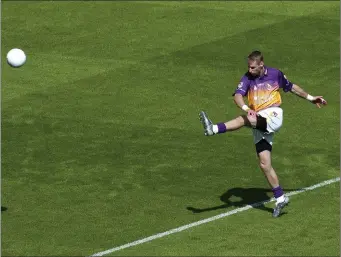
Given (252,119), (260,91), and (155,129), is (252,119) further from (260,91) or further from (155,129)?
(155,129)

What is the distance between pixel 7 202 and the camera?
2022 cm

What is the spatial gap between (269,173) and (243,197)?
1.13 metres

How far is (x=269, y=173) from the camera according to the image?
19375mm

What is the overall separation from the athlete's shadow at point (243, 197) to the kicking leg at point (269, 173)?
0.30 m

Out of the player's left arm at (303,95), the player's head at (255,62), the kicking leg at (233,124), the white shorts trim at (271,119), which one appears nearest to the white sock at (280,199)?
the white shorts trim at (271,119)

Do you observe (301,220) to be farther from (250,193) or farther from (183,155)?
(183,155)

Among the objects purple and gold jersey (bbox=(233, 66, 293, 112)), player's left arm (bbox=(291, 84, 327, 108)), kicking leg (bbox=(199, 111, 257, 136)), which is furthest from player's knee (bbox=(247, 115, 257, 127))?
player's left arm (bbox=(291, 84, 327, 108))

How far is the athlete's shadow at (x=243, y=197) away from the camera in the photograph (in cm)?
1986

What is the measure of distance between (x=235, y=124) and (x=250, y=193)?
1.70 meters

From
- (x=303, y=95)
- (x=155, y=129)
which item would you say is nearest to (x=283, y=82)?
(x=303, y=95)

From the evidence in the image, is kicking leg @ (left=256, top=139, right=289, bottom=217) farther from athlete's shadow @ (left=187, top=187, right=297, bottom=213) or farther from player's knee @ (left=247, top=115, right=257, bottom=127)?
player's knee @ (left=247, top=115, right=257, bottom=127)

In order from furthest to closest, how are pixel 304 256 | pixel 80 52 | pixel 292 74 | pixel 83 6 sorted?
pixel 83 6 → pixel 80 52 → pixel 292 74 → pixel 304 256

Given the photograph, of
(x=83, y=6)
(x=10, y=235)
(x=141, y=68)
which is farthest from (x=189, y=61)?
(x=10, y=235)

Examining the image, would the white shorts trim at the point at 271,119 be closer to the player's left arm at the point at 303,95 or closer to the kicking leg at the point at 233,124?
the kicking leg at the point at 233,124
